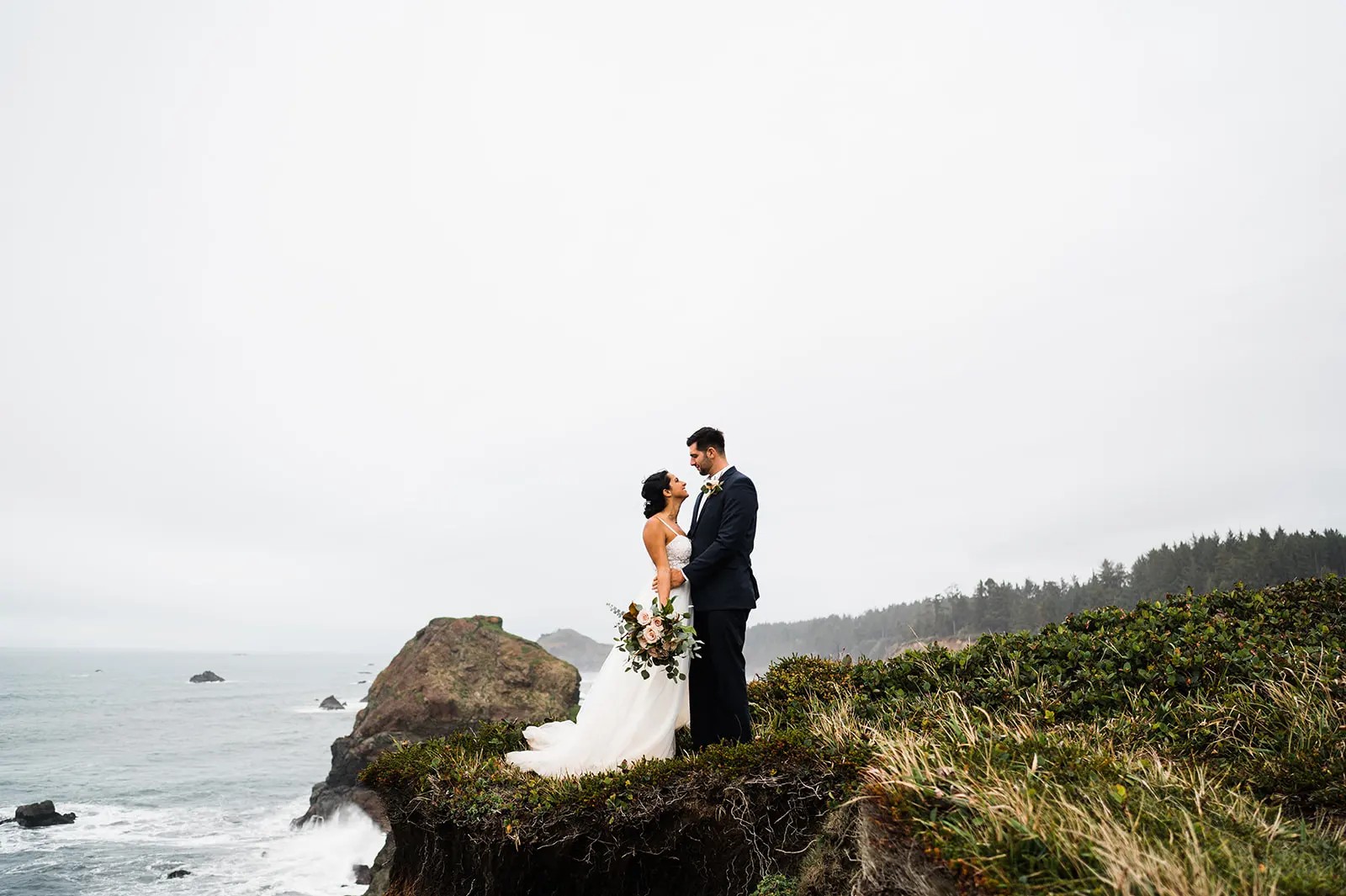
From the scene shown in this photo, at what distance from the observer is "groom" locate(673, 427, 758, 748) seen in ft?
24.0

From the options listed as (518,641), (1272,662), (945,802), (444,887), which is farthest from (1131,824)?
(518,641)

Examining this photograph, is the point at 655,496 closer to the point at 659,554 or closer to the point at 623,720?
the point at 659,554

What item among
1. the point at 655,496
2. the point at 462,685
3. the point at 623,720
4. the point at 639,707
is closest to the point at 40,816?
the point at 462,685

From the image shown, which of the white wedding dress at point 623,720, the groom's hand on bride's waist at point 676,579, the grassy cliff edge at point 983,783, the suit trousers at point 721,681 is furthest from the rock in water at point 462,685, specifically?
the groom's hand on bride's waist at point 676,579

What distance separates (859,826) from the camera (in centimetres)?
472

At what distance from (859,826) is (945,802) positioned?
0.65 m

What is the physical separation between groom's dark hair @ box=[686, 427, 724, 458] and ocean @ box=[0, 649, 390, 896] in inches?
881

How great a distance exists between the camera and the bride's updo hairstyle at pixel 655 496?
785 centimetres

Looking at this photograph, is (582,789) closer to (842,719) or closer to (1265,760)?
(842,719)

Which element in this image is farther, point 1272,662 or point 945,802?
point 1272,662

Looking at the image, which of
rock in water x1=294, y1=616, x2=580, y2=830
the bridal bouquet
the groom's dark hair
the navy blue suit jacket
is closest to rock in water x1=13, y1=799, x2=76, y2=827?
rock in water x1=294, y1=616, x2=580, y2=830

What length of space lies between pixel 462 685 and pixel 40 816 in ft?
92.8

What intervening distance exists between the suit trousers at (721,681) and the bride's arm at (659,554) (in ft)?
1.40

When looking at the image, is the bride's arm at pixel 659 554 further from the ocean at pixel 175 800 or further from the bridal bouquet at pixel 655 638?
the ocean at pixel 175 800
